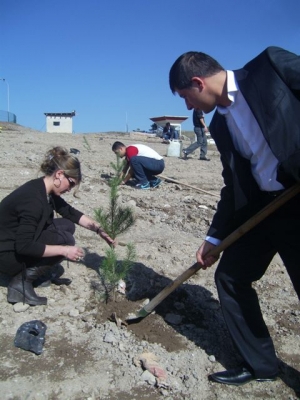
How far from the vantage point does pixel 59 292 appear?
11.3 feet

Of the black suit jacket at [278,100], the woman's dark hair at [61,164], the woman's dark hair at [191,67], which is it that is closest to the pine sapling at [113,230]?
the woman's dark hair at [61,164]

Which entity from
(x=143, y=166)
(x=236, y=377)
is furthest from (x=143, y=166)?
(x=236, y=377)

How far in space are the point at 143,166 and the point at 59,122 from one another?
33514mm

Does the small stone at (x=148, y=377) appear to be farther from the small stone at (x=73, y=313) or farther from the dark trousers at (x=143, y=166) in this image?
the dark trousers at (x=143, y=166)

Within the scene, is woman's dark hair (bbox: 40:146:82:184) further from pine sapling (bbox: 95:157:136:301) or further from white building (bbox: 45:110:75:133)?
white building (bbox: 45:110:75:133)

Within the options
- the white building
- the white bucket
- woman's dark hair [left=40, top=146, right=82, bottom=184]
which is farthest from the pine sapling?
the white building

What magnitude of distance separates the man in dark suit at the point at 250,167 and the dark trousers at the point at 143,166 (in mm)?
4826

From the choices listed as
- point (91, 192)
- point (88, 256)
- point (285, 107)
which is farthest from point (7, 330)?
point (91, 192)

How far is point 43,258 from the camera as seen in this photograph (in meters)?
3.20

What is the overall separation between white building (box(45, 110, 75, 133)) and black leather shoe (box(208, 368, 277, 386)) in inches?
1480

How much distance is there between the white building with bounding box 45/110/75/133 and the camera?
38.6 meters

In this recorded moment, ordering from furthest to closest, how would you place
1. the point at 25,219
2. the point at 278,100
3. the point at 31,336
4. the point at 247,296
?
the point at 25,219 → the point at 31,336 → the point at 247,296 → the point at 278,100

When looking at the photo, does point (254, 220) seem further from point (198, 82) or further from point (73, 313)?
point (73, 313)

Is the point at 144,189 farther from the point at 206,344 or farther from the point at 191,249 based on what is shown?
the point at 206,344
